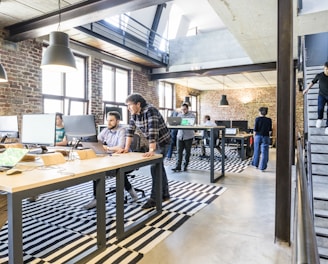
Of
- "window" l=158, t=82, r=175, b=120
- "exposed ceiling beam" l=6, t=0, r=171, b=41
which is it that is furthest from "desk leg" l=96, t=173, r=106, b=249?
"window" l=158, t=82, r=175, b=120

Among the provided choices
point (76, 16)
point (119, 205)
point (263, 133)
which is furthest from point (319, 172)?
point (76, 16)

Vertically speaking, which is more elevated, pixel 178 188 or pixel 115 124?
pixel 115 124

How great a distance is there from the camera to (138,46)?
22.8 feet

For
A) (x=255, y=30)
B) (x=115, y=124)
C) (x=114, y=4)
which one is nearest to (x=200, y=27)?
(x=255, y=30)

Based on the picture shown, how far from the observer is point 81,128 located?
9.02 ft

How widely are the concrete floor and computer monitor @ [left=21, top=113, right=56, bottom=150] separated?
146 cm

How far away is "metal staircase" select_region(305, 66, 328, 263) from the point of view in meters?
2.47

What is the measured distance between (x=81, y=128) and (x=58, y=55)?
3.03 feet

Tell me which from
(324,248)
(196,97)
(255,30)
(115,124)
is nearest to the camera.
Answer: (324,248)

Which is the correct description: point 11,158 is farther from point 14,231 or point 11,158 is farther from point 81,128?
point 81,128

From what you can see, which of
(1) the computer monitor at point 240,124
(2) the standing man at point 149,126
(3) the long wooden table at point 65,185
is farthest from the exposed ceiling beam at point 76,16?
(1) the computer monitor at point 240,124

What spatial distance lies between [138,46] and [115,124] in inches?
171

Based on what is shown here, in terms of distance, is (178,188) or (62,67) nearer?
(62,67)

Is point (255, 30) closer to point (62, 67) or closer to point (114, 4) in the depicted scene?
point (114, 4)
